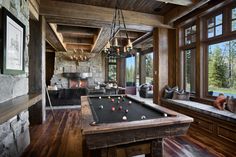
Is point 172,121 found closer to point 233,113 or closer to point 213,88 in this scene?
point 233,113

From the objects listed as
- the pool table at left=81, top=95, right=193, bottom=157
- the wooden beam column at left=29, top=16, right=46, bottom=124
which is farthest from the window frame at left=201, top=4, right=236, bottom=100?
the wooden beam column at left=29, top=16, right=46, bottom=124

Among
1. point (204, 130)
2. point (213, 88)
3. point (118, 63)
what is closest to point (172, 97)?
point (213, 88)

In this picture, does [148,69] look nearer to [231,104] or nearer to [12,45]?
[231,104]

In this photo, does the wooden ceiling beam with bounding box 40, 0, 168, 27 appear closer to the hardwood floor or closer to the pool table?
the hardwood floor

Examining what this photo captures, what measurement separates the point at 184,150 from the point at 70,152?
6.67 ft

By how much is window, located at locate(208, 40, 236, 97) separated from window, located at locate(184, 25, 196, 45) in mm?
648

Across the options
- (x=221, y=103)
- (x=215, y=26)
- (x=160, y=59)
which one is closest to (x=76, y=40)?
(x=160, y=59)

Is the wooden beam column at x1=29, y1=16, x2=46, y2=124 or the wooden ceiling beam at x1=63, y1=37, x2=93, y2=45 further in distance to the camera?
the wooden ceiling beam at x1=63, y1=37, x2=93, y2=45

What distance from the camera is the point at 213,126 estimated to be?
3.15 m

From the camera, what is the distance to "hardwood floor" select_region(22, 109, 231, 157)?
2.58m

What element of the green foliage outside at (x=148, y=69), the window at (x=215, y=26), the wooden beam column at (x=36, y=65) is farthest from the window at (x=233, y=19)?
the green foliage outside at (x=148, y=69)

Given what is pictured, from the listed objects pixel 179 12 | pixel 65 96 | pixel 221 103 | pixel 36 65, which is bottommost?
pixel 65 96

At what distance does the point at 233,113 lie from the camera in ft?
9.70

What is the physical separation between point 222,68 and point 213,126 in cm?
157
